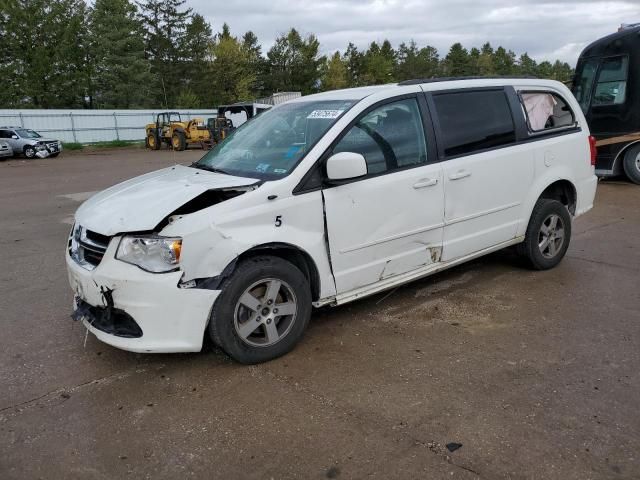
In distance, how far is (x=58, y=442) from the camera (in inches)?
115

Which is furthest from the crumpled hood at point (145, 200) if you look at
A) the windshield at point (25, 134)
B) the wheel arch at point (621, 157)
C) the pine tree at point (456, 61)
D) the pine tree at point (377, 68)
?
the pine tree at point (456, 61)

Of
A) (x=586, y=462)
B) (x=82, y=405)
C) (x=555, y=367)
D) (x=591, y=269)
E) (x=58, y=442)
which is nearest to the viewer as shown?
(x=586, y=462)

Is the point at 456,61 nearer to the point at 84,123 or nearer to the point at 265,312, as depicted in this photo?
the point at 84,123

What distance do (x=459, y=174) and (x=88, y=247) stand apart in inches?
111

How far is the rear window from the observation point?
4.48m

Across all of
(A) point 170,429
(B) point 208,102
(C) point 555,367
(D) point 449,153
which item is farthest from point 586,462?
(B) point 208,102

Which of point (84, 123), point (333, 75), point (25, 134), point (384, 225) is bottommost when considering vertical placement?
point (384, 225)

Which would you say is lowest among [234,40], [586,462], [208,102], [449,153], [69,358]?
[586,462]

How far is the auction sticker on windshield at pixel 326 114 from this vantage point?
4039 millimetres

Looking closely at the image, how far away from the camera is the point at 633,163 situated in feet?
36.9

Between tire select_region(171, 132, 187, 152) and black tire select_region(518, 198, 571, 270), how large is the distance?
2445 cm

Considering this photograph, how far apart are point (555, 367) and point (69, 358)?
10.8 feet

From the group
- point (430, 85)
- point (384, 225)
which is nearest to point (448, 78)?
point (430, 85)

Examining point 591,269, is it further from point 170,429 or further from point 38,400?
point 38,400
